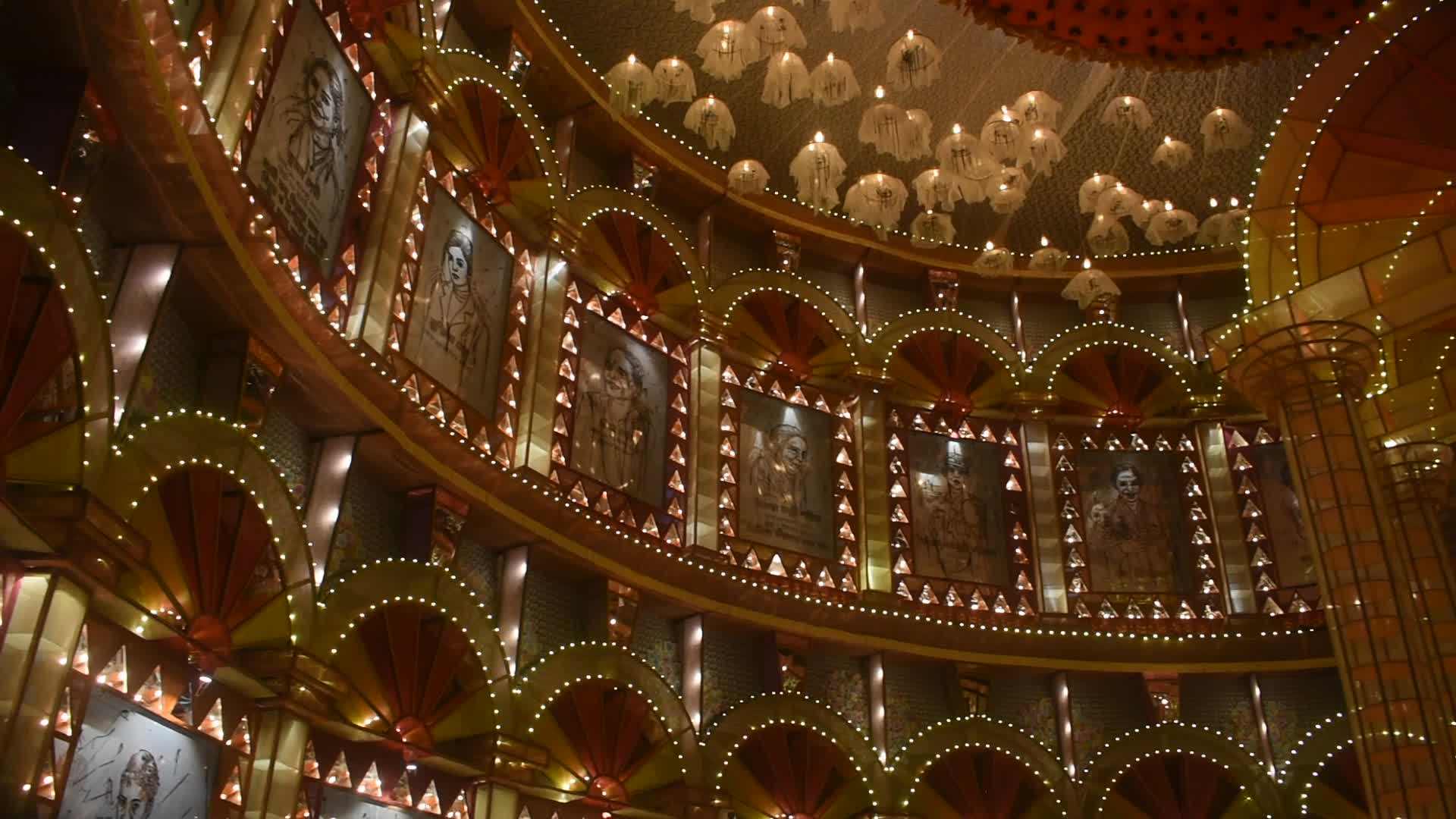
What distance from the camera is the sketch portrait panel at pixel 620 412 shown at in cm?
1256

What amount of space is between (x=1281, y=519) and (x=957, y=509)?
385 cm

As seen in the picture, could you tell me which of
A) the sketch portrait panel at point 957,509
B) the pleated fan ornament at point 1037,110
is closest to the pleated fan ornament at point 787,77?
the pleated fan ornament at point 1037,110

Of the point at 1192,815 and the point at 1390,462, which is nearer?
the point at 1390,462

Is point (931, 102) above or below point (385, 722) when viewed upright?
above

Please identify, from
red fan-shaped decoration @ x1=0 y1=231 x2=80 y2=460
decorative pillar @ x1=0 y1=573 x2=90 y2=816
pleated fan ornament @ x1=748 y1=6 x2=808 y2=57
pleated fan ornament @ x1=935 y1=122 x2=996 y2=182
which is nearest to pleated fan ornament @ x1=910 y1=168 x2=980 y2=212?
pleated fan ornament @ x1=935 y1=122 x2=996 y2=182

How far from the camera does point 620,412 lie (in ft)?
42.8

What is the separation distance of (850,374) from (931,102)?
3.29 metres

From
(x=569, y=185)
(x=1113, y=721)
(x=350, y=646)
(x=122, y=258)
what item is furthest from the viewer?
(x=1113, y=721)

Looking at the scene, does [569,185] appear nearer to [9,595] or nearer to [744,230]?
[744,230]

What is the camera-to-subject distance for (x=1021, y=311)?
56.3 feet

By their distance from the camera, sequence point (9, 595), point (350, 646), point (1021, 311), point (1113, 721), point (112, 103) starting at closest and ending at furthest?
1. point (9, 595)
2. point (112, 103)
3. point (350, 646)
4. point (1113, 721)
5. point (1021, 311)

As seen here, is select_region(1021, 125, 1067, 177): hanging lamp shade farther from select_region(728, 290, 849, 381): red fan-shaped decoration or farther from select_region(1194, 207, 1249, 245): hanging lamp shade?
select_region(728, 290, 849, 381): red fan-shaped decoration

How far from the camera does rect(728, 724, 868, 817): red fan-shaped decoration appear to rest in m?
12.4

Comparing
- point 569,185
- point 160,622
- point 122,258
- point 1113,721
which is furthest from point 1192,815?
point 122,258
